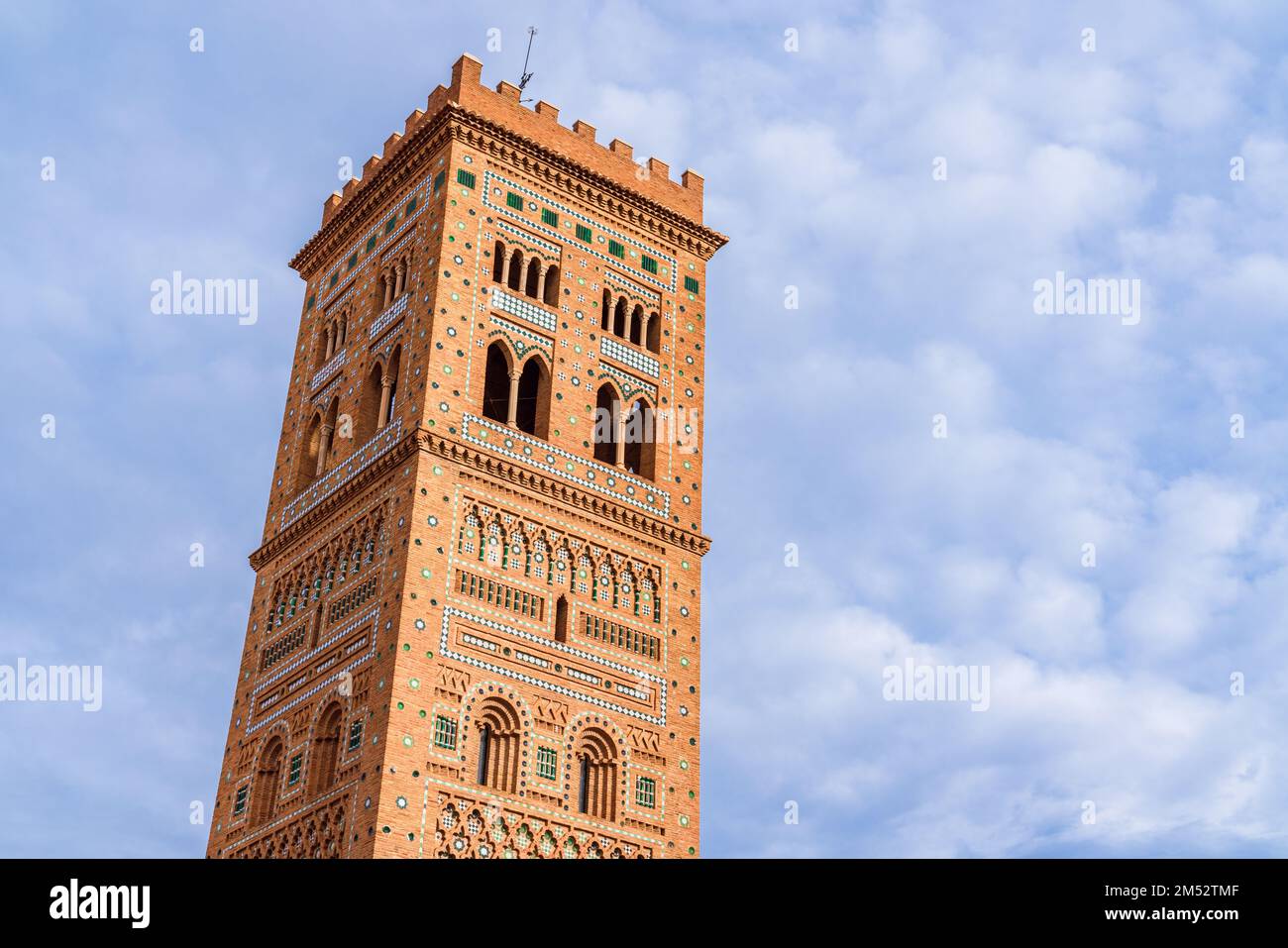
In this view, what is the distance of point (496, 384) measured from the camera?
126 feet

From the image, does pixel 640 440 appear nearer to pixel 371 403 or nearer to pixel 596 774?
pixel 371 403

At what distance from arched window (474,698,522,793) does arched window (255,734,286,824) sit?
5170 mm

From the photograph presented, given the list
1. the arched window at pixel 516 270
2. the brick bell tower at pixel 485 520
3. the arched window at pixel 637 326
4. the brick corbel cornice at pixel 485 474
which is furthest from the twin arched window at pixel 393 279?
the arched window at pixel 637 326

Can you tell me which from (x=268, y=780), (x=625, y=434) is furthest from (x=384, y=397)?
(x=268, y=780)

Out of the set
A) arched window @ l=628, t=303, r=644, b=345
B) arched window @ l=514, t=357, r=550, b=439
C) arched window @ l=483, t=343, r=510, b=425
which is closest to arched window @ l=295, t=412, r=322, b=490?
arched window @ l=483, t=343, r=510, b=425

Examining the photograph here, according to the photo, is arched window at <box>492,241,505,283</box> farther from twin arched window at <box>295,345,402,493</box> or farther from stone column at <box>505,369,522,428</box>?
twin arched window at <box>295,345,402,493</box>

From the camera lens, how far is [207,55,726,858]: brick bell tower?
31938mm

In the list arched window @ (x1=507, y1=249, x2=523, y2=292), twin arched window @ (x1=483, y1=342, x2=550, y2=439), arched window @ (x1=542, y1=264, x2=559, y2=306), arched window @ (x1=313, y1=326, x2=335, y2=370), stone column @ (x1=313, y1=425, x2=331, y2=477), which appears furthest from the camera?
arched window @ (x1=313, y1=326, x2=335, y2=370)

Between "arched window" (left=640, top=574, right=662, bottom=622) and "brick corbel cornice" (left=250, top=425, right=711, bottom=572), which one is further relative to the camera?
"arched window" (left=640, top=574, right=662, bottom=622)

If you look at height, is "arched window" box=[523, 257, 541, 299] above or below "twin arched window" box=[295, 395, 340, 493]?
above

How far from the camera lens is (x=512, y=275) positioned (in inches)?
1491
